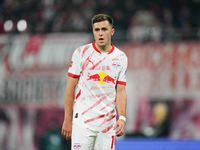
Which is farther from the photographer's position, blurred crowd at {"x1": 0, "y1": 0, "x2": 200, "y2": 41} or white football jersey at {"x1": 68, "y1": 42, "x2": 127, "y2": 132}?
blurred crowd at {"x1": 0, "y1": 0, "x2": 200, "y2": 41}

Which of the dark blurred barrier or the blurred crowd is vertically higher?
the blurred crowd

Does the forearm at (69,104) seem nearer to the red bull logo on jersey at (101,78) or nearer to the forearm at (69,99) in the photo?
the forearm at (69,99)

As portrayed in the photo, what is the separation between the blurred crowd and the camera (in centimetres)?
1116

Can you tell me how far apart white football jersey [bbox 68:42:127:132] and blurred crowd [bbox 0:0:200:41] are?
671 cm

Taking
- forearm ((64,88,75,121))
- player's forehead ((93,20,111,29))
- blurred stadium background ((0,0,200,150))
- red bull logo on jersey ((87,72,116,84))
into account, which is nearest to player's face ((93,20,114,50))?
player's forehead ((93,20,111,29))

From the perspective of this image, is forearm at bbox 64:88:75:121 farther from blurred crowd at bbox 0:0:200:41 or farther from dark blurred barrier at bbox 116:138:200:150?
blurred crowd at bbox 0:0:200:41

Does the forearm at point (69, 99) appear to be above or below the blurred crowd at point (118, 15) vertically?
below

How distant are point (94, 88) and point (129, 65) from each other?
6.74 m

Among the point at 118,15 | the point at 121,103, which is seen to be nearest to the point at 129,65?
the point at 118,15

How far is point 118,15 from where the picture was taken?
450 inches

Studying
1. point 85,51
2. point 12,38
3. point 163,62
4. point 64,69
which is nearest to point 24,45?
point 12,38

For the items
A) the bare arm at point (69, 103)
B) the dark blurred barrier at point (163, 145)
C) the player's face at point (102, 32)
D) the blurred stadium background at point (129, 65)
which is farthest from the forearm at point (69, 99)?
the blurred stadium background at point (129, 65)

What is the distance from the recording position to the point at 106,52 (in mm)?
4137

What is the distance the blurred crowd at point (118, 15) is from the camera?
11164 millimetres
